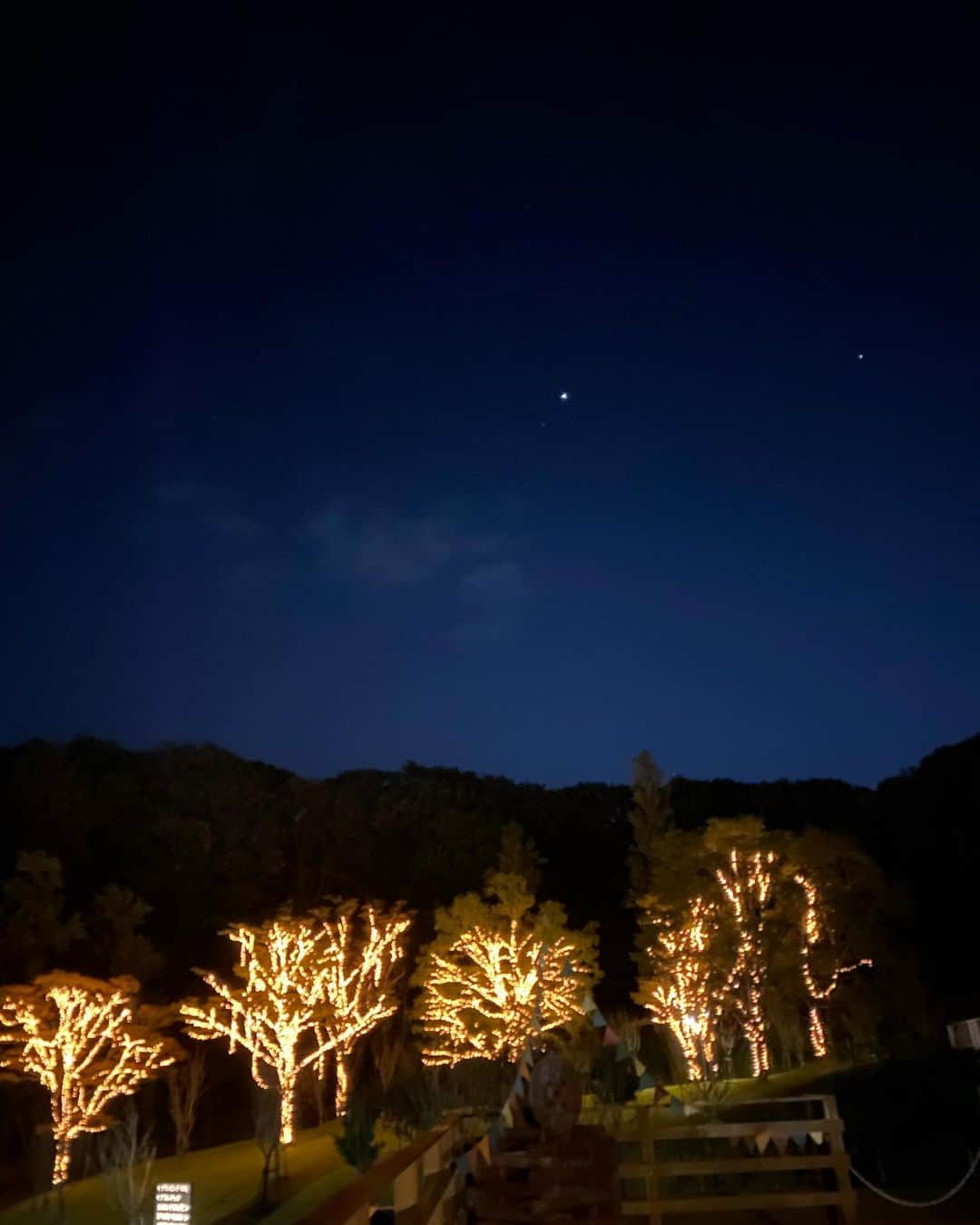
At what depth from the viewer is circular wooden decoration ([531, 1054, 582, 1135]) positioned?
152 inches

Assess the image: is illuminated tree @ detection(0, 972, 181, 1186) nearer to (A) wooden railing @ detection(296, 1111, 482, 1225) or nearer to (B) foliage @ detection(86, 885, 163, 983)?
(B) foliage @ detection(86, 885, 163, 983)

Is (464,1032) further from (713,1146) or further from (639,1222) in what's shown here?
(639,1222)

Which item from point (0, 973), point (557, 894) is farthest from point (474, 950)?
point (557, 894)

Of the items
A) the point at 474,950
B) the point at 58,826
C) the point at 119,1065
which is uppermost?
the point at 58,826

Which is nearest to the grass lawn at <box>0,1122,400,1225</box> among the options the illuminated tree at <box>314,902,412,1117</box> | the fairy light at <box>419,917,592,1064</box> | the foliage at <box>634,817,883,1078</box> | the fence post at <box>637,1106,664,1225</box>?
the illuminated tree at <box>314,902,412,1117</box>

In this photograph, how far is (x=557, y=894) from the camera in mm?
35125

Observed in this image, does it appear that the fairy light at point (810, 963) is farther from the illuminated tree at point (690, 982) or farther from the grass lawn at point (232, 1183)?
the grass lawn at point (232, 1183)

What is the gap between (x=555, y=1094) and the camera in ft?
12.8

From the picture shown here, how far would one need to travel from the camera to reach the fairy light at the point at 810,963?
750 inches

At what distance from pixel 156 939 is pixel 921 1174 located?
20925 mm

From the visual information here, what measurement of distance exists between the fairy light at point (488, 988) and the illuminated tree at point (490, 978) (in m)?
0.02

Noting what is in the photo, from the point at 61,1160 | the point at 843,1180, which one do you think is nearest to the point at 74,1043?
the point at 61,1160

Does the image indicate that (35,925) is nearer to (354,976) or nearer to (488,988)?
(354,976)

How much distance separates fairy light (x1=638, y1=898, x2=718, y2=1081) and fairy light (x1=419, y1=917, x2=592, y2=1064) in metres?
1.69
